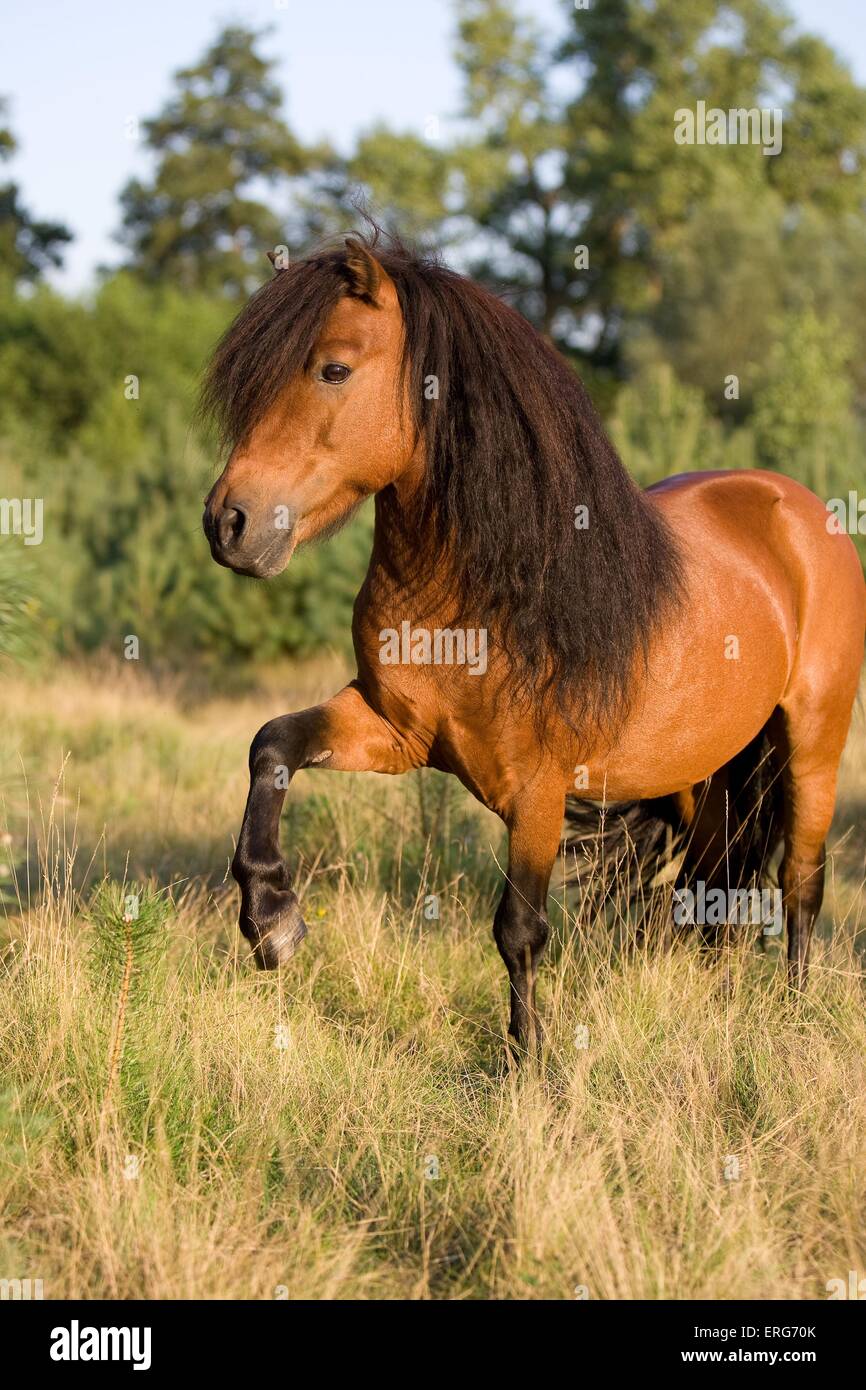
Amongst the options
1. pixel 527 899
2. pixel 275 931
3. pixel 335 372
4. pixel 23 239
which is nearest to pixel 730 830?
pixel 527 899

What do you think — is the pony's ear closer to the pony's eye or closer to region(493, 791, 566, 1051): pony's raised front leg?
the pony's eye

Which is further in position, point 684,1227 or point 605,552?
point 605,552

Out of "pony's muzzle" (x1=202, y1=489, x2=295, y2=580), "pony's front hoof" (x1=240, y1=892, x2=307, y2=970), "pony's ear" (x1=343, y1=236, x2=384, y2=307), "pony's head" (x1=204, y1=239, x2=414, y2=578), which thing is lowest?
"pony's front hoof" (x1=240, y1=892, x2=307, y2=970)

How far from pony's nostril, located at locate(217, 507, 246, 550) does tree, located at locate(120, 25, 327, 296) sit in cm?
3769

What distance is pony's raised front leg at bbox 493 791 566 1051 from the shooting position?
162 inches

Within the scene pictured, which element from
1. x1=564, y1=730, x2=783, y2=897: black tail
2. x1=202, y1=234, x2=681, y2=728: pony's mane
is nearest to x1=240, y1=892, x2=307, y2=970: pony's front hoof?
x1=202, y1=234, x2=681, y2=728: pony's mane

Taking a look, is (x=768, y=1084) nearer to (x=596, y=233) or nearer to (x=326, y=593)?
(x=326, y=593)

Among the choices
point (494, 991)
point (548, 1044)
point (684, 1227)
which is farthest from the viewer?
point (494, 991)

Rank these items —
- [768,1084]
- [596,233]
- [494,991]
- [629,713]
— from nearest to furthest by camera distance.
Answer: [768,1084] → [629,713] → [494,991] → [596,233]

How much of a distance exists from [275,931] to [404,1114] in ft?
1.95

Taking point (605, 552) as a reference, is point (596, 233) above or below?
above

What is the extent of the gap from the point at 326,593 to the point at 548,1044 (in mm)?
10079

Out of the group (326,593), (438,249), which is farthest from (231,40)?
(438,249)

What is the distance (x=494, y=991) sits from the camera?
4770 millimetres
